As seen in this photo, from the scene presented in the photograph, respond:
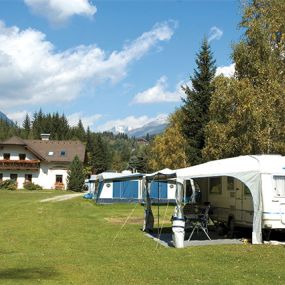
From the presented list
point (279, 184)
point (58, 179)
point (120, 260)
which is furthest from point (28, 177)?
point (120, 260)

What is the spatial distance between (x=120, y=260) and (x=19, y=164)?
191ft

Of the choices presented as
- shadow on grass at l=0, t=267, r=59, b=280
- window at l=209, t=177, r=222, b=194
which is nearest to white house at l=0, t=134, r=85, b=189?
window at l=209, t=177, r=222, b=194

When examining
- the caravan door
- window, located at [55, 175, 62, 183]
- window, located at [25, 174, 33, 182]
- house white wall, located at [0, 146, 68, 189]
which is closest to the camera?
the caravan door

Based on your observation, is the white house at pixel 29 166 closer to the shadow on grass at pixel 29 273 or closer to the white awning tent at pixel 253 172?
the white awning tent at pixel 253 172

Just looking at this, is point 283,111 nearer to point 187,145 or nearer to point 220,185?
point 220,185

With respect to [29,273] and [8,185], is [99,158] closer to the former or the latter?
[8,185]

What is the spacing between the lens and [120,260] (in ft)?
42.5

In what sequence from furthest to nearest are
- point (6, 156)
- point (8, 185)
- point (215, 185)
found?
1. point (6, 156)
2. point (8, 185)
3. point (215, 185)

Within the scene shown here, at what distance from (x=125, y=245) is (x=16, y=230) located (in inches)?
228

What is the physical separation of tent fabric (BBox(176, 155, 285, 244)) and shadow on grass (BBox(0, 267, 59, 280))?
6.15m

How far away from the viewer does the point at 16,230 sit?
776 inches

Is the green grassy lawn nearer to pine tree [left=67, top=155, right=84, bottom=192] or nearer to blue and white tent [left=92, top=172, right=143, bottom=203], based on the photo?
blue and white tent [left=92, top=172, right=143, bottom=203]

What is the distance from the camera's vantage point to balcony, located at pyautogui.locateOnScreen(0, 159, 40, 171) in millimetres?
68625

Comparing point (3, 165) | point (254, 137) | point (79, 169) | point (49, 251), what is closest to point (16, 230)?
point (49, 251)
